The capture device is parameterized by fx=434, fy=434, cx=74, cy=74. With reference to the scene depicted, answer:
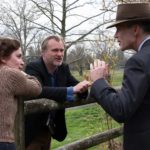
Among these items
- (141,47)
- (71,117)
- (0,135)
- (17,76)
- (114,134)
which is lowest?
(71,117)

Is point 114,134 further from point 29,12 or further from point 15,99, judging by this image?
point 29,12

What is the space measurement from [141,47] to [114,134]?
2688 millimetres

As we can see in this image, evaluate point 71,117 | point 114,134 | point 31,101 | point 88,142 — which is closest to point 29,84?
point 31,101

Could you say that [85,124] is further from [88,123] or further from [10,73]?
[10,73]

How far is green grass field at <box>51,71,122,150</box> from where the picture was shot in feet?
24.9

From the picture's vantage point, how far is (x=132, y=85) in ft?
8.04

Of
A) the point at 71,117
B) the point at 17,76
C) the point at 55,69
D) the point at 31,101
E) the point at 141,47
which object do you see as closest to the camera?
the point at 141,47

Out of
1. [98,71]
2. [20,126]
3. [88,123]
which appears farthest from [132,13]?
[88,123]

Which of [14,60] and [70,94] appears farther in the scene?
[70,94]

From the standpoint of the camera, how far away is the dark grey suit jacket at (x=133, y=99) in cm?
245

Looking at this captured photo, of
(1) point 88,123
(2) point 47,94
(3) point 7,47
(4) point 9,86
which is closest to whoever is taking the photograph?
(4) point 9,86

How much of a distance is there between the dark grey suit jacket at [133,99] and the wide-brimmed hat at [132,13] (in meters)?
0.16

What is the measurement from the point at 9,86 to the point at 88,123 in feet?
30.6

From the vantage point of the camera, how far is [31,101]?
3.43 meters
